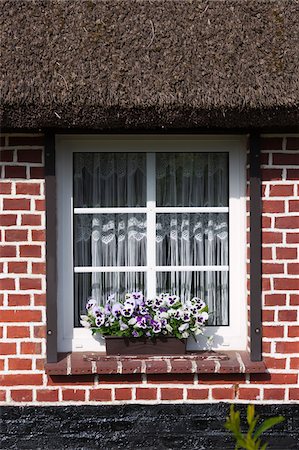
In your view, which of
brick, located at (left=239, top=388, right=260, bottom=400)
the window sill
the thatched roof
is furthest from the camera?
brick, located at (left=239, top=388, right=260, bottom=400)

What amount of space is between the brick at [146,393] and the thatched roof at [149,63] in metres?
1.49

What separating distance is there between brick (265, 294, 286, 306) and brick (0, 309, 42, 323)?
1303 millimetres

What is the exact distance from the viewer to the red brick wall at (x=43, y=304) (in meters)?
3.71

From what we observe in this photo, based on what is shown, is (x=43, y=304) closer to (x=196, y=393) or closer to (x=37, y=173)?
(x=37, y=173)

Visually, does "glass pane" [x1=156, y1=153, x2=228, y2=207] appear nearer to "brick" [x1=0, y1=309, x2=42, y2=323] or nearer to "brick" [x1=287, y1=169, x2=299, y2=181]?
"brick" [x1=287, y1=169, x2=299, y2=181]

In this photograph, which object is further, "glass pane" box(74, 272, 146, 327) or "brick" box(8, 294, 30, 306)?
"glass pane" box(74, 272, 146, 327)

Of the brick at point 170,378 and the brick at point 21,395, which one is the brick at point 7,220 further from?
the brick at point 170,378

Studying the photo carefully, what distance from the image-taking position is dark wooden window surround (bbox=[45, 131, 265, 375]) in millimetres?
3654

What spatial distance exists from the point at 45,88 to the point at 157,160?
0.85 meters

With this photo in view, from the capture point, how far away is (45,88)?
3.36 meters

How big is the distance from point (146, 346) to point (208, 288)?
1.68 feet

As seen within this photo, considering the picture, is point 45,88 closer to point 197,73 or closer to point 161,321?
point 197,73

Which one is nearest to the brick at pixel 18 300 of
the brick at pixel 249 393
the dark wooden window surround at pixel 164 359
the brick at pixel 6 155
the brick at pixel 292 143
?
the dark wooden window surround at pixel 164 359

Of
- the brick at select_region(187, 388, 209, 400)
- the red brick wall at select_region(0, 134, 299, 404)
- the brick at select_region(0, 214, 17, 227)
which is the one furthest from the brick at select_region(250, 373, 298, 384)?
the brick at select_region(0, 214, 17, 227)
